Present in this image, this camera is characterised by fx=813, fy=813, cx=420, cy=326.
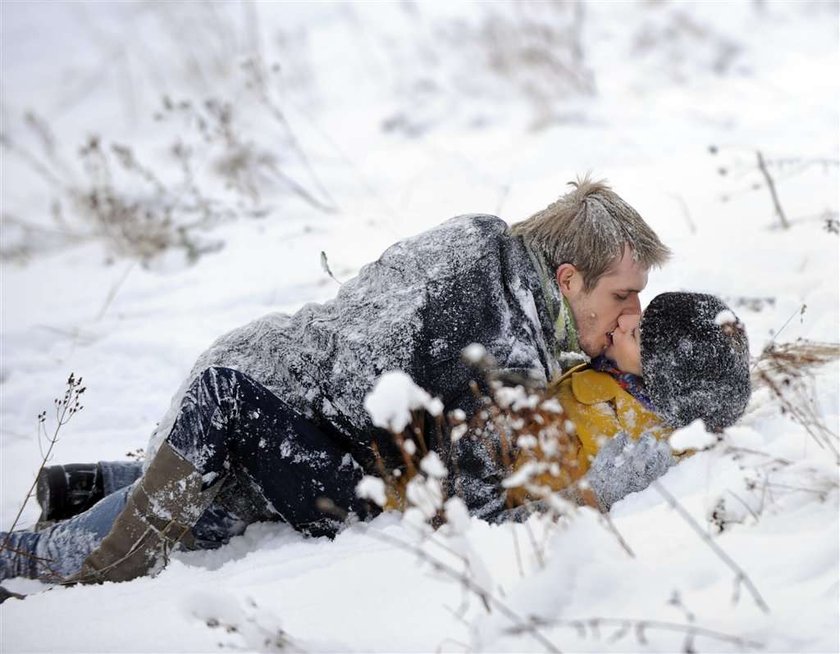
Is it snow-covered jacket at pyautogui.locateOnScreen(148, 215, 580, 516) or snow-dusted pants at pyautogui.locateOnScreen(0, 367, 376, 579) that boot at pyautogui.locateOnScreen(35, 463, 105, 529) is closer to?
snow-dusted pants at pyautogui.locateOnScreen(0, 367, 376, 579)

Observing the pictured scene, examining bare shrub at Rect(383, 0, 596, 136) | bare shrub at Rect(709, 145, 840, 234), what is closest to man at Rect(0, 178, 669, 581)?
bare shrub at Rect(709, 145, 840, 234)

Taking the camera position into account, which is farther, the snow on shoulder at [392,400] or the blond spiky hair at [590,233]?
the blond spiky hair at [590,233]

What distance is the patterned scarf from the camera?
8.54 feet

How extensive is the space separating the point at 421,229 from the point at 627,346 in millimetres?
2970

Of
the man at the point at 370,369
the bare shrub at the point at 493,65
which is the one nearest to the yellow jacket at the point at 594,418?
the man at the point at 370,369

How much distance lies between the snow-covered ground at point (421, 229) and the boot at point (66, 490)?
28 centimetres

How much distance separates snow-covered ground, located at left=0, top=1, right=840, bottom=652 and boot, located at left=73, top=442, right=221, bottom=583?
11 cm

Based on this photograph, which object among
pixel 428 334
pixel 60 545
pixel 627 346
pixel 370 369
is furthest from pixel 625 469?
pixel 60 545

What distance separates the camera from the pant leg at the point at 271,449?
2.49 metres

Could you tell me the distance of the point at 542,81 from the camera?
819cm

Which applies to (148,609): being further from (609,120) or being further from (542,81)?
(542,81)

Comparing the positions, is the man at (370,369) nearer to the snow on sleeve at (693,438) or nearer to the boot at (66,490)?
the boot at (66,490)

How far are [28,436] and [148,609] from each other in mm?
2386

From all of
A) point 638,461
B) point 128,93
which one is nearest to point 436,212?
point 638,461
